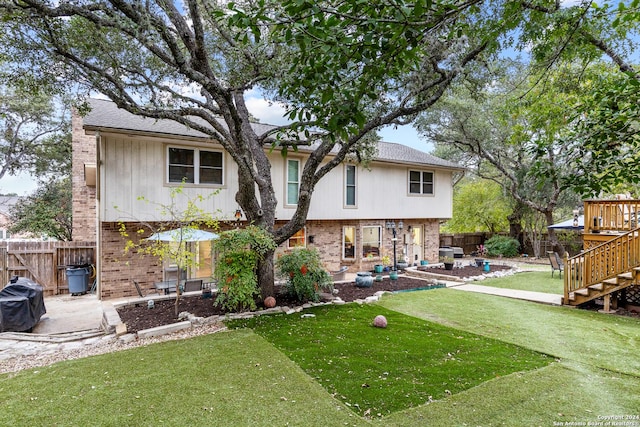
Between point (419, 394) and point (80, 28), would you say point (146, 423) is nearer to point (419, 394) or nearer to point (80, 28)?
point (419, 394)

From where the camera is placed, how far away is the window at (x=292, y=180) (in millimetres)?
12609

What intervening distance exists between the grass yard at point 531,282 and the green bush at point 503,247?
21.2ft

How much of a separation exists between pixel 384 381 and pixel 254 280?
397cm

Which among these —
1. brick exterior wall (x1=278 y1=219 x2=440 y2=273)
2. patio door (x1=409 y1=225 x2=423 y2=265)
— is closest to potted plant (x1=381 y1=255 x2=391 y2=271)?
brick exterior wall (x1=278 y1=219 x2=440 y2=273)

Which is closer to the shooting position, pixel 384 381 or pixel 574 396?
pixel 574 396

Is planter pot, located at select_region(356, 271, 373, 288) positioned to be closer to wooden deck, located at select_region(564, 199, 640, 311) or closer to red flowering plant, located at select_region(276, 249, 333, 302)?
red flowering plant, located at select_region(276, 249, 333, 302)

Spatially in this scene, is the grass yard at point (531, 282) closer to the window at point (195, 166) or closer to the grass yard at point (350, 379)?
the grass yard at point (350, 379)

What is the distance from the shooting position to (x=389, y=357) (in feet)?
16.9

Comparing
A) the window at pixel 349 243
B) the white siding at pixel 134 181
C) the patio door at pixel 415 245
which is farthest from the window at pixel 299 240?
the patio door at pixel 415 245

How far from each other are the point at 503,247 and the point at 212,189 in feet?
56.5

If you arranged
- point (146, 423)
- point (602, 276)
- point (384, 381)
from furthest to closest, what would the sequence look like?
point (602, 276), point (384, 381), point (146, 423)

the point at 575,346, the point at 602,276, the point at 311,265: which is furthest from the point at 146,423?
the point at 602,276

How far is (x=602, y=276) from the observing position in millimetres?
8391

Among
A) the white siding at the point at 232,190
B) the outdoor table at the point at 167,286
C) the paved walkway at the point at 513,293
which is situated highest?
the white siding at the point at 232,190
